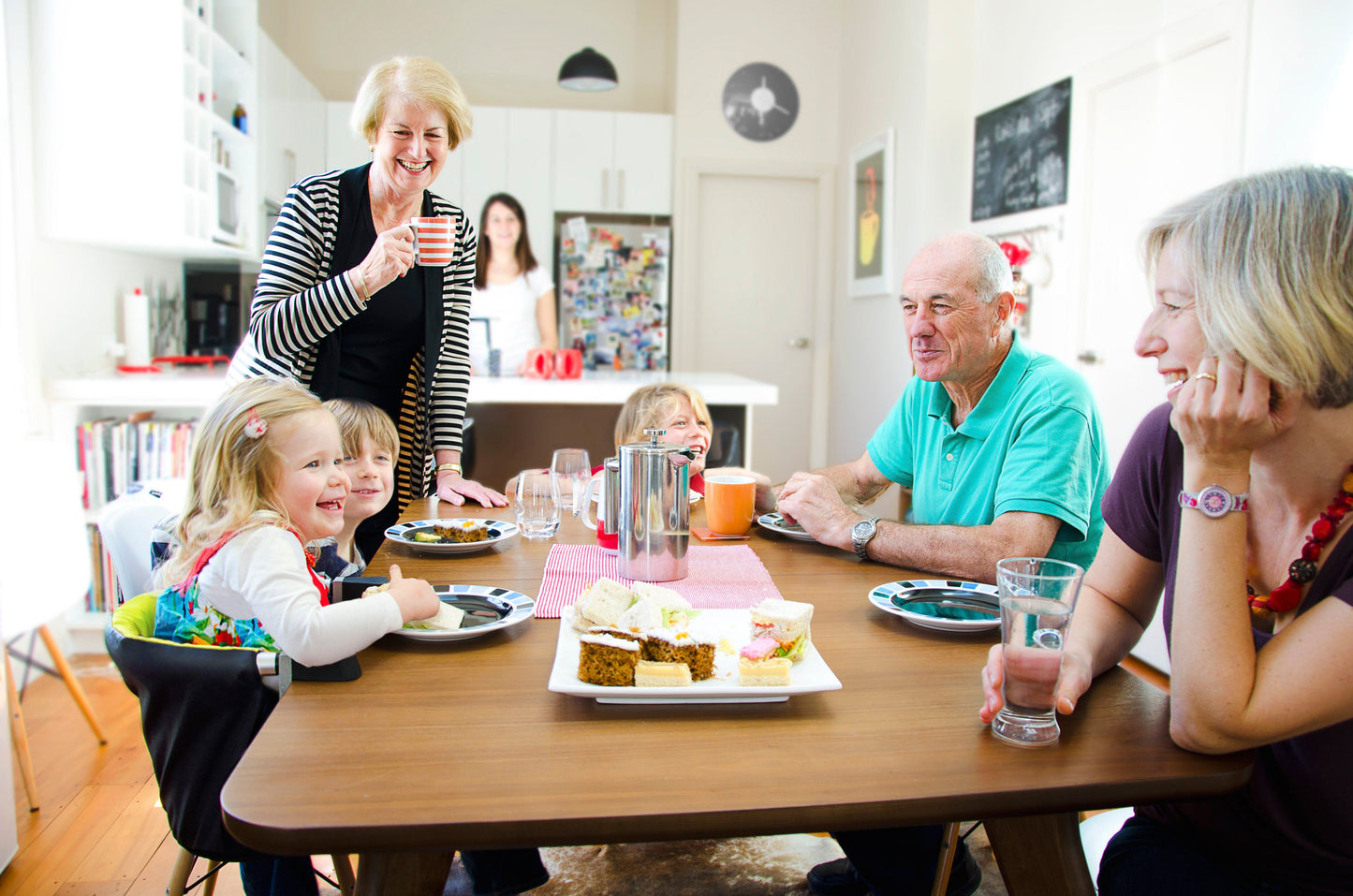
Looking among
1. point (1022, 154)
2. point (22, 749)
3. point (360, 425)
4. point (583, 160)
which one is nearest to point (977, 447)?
point (360, 425)

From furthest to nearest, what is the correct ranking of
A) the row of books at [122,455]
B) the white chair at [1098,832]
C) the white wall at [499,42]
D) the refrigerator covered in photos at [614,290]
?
the white wall at [499,42]
the refrigerator covered in photos at [614,290]
the row of books at [122,455]
the white chair at [1098,832]

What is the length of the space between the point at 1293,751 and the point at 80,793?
2.36 m

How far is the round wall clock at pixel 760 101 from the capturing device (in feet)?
17.9

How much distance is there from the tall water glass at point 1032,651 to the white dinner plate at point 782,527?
2.27 feet

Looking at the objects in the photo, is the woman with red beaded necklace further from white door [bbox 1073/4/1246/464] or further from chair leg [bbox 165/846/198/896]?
white door [bbox 1073/4/1246/464]

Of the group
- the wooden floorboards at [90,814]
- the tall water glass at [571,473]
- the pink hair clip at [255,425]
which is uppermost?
the pink hair clip at [255,425]

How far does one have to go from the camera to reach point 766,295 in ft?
18.9

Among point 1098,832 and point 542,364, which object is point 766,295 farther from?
point 1098,832

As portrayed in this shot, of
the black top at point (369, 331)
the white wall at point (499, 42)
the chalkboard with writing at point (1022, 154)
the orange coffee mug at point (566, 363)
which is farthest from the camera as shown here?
the white wall at point (499, 42)

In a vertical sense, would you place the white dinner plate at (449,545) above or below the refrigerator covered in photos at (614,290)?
below

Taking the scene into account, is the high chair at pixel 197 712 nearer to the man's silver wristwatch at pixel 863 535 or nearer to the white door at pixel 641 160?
the man's silver wristwatch at pixel 863 535

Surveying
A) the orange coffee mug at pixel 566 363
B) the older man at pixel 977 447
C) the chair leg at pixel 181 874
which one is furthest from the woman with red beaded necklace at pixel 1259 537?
the orange coffee mug at pixel 566 363

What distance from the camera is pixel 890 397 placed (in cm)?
473

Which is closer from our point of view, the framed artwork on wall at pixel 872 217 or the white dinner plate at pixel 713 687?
the white dinner plate at pixel 713 687
